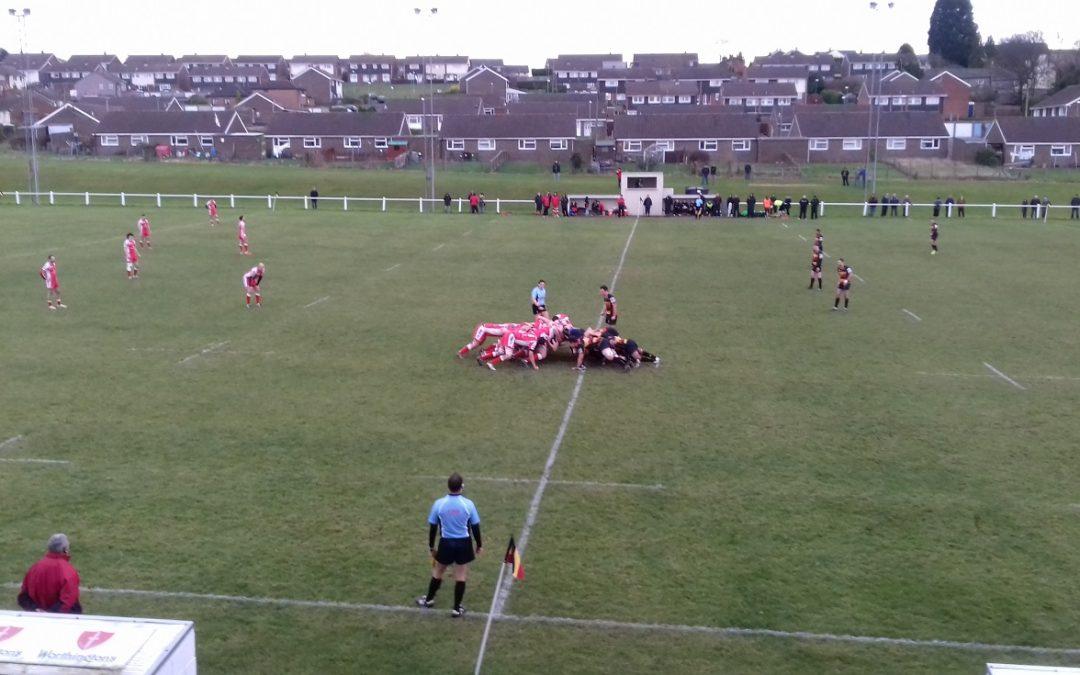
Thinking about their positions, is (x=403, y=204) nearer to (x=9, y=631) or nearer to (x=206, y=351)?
(x=206, y=351)

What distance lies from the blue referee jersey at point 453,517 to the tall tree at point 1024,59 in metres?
123

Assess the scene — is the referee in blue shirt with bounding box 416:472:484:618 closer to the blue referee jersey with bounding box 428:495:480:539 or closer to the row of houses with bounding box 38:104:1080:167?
the blue referee jersey with bounding box 428:495:480:539

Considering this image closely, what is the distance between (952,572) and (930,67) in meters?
146

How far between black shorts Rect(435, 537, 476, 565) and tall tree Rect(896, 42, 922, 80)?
13995 centimetres

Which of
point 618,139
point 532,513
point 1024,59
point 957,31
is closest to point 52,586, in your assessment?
point 532,513

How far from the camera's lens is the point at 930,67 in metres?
141

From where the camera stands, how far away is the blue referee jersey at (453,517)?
10.1 metres

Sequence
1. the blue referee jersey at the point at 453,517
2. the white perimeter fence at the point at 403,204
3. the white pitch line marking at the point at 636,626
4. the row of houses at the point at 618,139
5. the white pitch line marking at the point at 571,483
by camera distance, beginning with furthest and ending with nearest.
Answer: the row of houses at the point at 618,139 → the white perimeter fence at the point at 403,204 → the white pitch line marking at the point at 571,483 → the blue referee jersey at the point at 453,517 → the white pitch line marking at the point at 636,626

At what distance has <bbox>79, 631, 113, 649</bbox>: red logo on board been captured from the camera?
6.76 meters

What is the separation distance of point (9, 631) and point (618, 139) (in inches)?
3418

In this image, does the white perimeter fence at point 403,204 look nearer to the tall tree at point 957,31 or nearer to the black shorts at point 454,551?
the black shorts at point 454,551

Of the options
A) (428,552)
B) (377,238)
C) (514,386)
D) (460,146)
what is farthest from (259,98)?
(428,552)

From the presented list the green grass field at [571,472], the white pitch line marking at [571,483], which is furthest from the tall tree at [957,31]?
the white pitch line marking at [571,483]

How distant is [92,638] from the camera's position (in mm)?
6840
